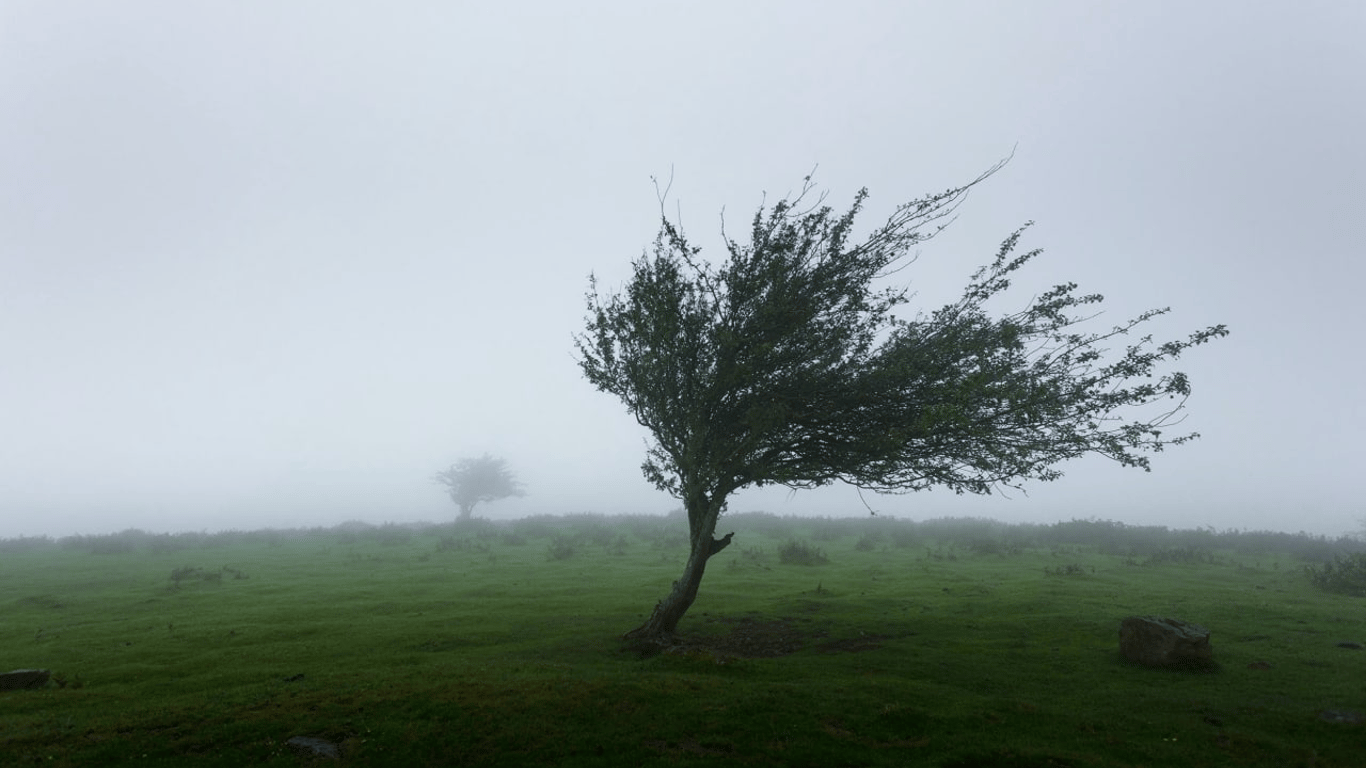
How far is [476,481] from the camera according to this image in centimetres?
11775

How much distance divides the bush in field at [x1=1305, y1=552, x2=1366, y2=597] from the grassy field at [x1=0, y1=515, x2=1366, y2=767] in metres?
1.01

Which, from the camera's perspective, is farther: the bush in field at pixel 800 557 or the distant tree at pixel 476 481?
the distant tree at pixel 476 481

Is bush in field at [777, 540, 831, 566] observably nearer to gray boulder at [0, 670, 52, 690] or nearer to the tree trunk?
the tree trunk

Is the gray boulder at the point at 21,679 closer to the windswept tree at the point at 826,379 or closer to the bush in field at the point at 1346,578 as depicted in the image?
the windswept tree at the point at 826,379

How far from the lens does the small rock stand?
12.4 meters

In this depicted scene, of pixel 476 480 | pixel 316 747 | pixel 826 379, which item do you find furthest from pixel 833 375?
pixel 476 480

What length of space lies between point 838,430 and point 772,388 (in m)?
2.48

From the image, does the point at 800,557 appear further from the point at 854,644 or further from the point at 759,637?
the point at 854,644

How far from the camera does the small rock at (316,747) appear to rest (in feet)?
40.5

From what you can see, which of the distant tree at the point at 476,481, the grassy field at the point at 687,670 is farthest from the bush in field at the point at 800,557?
the distant tree at the point at 476,481

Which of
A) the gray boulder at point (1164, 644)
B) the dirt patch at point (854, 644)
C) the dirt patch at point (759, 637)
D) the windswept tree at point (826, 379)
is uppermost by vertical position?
the windswept tree at point (826, 379)

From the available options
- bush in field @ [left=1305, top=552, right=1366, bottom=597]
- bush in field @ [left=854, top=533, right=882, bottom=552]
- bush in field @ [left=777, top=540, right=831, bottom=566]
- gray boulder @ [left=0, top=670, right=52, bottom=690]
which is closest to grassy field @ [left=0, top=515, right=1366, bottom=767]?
gray boulder @ [left=0, top=670, right=52, bottom=690]

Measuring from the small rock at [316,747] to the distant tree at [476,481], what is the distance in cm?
10818

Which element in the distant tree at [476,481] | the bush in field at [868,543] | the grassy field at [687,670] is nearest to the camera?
the grassy field at [687,670]
